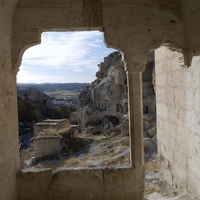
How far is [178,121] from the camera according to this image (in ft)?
14.6

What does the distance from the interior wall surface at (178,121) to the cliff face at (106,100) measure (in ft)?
65.1

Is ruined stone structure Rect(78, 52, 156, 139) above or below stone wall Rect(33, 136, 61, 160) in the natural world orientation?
above

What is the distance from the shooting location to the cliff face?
2639 centimetres

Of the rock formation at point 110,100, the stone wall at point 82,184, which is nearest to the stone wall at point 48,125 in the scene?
the rock formation at point 110,100

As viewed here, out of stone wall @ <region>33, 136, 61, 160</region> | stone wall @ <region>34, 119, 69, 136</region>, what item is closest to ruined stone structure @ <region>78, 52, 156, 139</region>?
stone wall @ <region>34, 119, 69, 136</region>

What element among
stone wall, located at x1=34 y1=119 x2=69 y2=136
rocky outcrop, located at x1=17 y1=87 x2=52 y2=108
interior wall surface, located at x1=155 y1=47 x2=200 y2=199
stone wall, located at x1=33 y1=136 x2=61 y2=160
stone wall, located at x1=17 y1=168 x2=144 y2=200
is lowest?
stone wall, located at x1=33 y1=136 x2=61 y2=160

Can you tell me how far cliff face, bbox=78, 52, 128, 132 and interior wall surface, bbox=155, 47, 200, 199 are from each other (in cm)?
1985

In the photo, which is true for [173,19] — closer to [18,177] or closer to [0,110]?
[0,110]

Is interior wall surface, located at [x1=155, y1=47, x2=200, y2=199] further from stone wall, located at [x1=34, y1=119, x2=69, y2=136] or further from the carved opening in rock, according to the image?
stone wall, located at [x1=34, y1=119, x2=69, y2=136]

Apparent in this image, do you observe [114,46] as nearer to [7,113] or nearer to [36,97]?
[7,113]

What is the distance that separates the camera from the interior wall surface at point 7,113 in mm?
3338

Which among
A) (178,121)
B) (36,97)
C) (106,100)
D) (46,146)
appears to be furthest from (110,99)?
(178,121)

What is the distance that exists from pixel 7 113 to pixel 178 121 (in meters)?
3.12

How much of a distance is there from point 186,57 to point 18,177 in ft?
11.4
